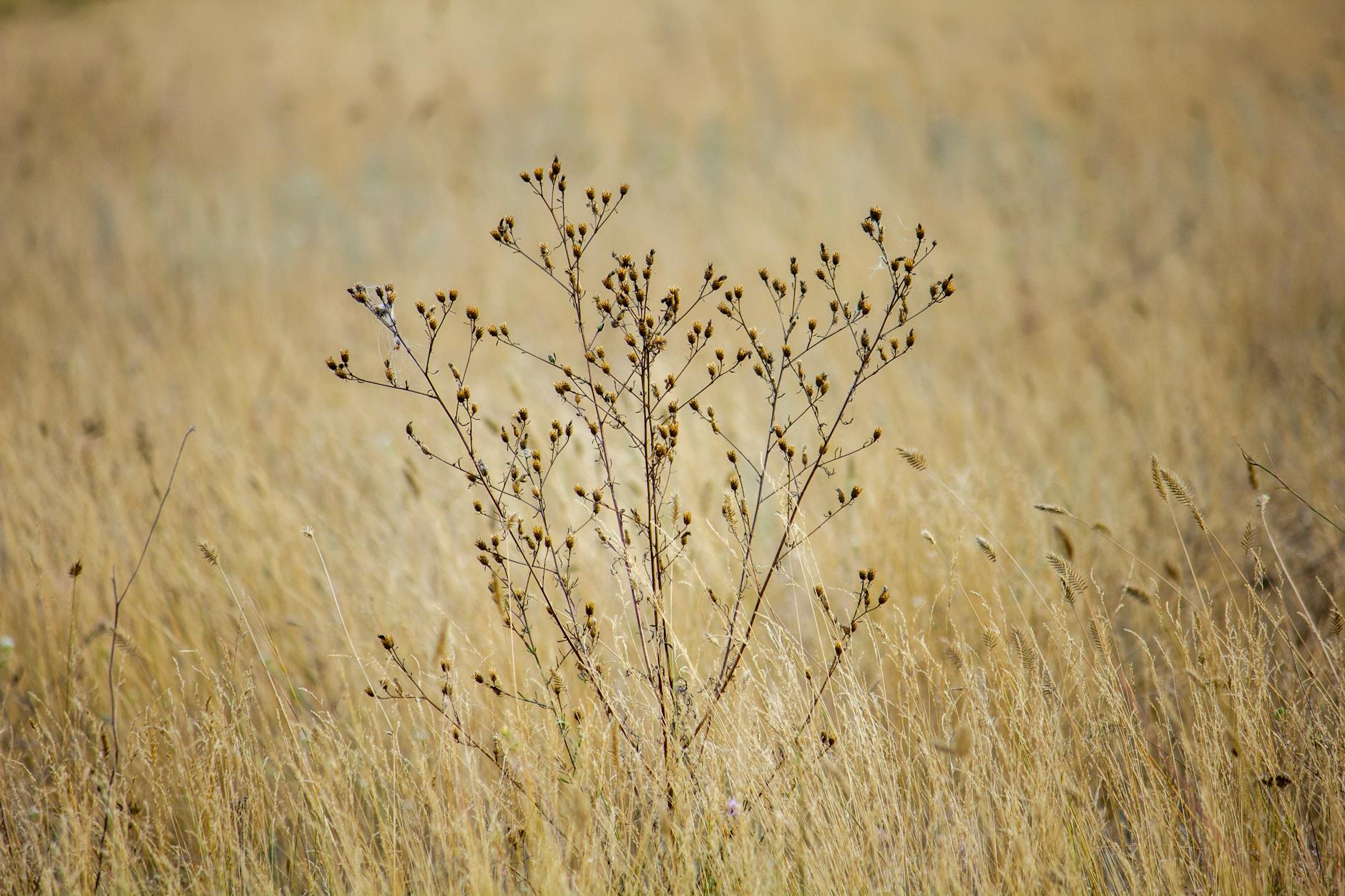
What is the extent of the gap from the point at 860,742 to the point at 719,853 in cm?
42

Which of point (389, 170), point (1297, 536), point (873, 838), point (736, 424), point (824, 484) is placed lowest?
point (873, 838)

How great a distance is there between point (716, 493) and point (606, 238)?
549cm

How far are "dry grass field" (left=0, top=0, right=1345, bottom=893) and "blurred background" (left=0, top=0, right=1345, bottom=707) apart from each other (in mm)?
46

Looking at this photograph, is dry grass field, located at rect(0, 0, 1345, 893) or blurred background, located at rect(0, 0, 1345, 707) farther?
blurred background, located at rect(0, 0, 1345, 707)

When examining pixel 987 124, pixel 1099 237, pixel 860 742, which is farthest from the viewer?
pixel 987 124

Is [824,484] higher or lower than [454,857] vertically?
higher

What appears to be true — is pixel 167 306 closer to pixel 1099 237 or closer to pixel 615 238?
pixel 615 238

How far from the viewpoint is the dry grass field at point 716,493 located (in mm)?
1697

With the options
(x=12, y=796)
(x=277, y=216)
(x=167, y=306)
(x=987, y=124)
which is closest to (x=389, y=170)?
(x=277, y=216)

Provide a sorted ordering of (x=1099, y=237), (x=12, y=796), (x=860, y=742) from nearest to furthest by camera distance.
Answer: (x=860, y=742), (x=12, y=796), (x=1099, y=237)

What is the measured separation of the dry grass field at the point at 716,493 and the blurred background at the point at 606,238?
0.15 feet

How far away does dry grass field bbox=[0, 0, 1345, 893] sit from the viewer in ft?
5.57

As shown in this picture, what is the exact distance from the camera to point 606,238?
321 inches

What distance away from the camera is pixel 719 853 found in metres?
1.58
